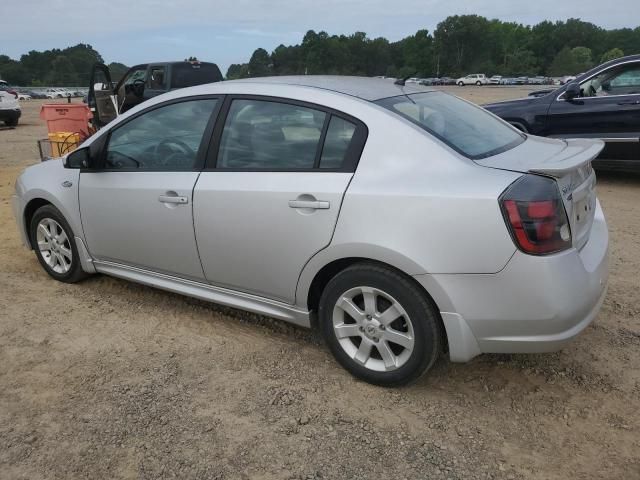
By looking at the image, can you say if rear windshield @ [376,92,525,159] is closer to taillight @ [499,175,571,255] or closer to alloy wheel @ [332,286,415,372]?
taillight @ [499,175,571,255]

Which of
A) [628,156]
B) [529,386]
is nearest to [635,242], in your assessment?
[628,156]

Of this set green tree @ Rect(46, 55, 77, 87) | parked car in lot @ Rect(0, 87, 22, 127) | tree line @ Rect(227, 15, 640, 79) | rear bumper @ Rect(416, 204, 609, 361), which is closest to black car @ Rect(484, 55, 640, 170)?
rear bumper @ Rect(416, 204, 609, 361)

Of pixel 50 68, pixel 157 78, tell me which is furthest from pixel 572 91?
pixel 50 68

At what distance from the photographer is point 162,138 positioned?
3.69 metres

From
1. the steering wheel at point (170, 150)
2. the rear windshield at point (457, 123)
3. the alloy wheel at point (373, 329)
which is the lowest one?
the alloy wheel at point (373, 329)

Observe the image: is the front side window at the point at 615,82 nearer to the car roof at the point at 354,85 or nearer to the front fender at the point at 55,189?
the car roof at the point at 354,85

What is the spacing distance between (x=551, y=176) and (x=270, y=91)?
1.62 metres

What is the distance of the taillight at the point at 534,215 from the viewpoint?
2.47 metres

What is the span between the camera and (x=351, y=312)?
9.64ft

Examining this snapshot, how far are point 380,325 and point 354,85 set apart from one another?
1434mm

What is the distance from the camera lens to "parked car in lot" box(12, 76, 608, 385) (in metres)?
2.54

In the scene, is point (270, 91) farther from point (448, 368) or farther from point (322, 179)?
point (448, 368)

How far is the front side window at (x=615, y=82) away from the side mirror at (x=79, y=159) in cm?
650

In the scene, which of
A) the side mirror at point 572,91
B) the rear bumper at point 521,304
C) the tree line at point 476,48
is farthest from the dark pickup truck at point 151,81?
the tree line at point 476,48
